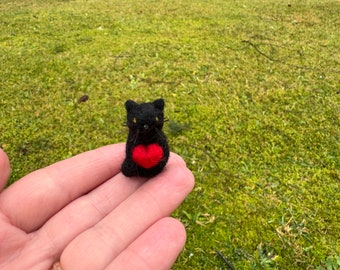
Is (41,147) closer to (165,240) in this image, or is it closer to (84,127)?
(84,127)

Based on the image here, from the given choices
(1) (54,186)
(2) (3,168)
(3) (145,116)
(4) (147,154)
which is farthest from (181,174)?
(2) (3,168)

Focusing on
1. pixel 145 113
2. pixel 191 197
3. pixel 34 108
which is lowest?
pixel 191 197

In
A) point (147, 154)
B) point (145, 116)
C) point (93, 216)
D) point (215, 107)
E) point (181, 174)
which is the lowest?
point (93, 216)

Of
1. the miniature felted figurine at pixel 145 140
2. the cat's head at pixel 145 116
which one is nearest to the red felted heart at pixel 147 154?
the miniature felted figurine at pixel 145 140

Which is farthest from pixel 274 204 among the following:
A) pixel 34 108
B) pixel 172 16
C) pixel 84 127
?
pixel 172 16

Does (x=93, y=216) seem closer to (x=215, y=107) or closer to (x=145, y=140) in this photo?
(x=145, y=140)

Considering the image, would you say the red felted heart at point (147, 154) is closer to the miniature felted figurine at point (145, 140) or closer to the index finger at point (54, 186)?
the miniature felted figurine at point (145, 140)

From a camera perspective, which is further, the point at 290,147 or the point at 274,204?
the point at 290,147
